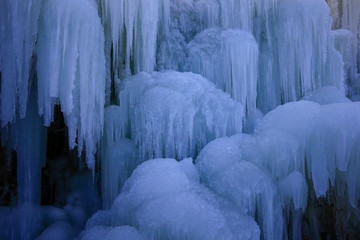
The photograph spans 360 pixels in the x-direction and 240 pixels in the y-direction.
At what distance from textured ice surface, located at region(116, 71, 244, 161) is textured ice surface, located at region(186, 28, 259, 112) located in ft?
1.97

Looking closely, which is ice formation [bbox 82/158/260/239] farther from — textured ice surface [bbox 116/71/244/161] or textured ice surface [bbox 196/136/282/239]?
textured ice surface [bbox 116/71/244/161]

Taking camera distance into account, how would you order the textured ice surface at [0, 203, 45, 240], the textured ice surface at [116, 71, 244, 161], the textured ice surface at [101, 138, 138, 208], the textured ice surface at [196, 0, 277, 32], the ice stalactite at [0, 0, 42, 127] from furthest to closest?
the textured ice surface at [196, 0, 277, 32] < the textured ice surface at [101, 138, 138, 208] < the textured ice surface at [116, 71, 244, 161] < the textured ice surface at [0, 203, 45, 240] < the ice stalactite at [0, 0, 42, 127]

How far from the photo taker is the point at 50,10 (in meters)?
3.01

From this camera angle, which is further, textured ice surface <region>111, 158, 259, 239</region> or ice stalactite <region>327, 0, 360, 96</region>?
ice stalactite <region>327, 0, 360, 96</region>

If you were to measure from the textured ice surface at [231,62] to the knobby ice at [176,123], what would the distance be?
0.02m

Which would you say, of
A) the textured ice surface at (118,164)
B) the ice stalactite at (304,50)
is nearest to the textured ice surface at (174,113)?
the textured ice surface at (118,164)

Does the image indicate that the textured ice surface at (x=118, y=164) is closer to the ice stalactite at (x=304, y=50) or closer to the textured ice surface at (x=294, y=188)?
the textured ice surface at (x=294, y=188)

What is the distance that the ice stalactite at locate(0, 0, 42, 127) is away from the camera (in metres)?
2.88

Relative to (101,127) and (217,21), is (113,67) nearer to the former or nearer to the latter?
(101,127)

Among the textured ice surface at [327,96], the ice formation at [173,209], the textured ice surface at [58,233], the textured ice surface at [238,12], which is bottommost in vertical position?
the textured ice surface at [58,233]

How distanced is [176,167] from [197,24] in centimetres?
Result: 355

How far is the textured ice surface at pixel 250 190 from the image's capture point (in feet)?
10.1

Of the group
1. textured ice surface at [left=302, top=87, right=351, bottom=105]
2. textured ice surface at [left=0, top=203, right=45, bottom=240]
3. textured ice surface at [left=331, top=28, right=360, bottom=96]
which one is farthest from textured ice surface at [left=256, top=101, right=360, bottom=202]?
textured ice surface at [left=331, top=28, right=360, bottom=96]

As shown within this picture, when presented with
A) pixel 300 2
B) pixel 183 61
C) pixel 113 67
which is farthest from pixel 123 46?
pixel 300 2
